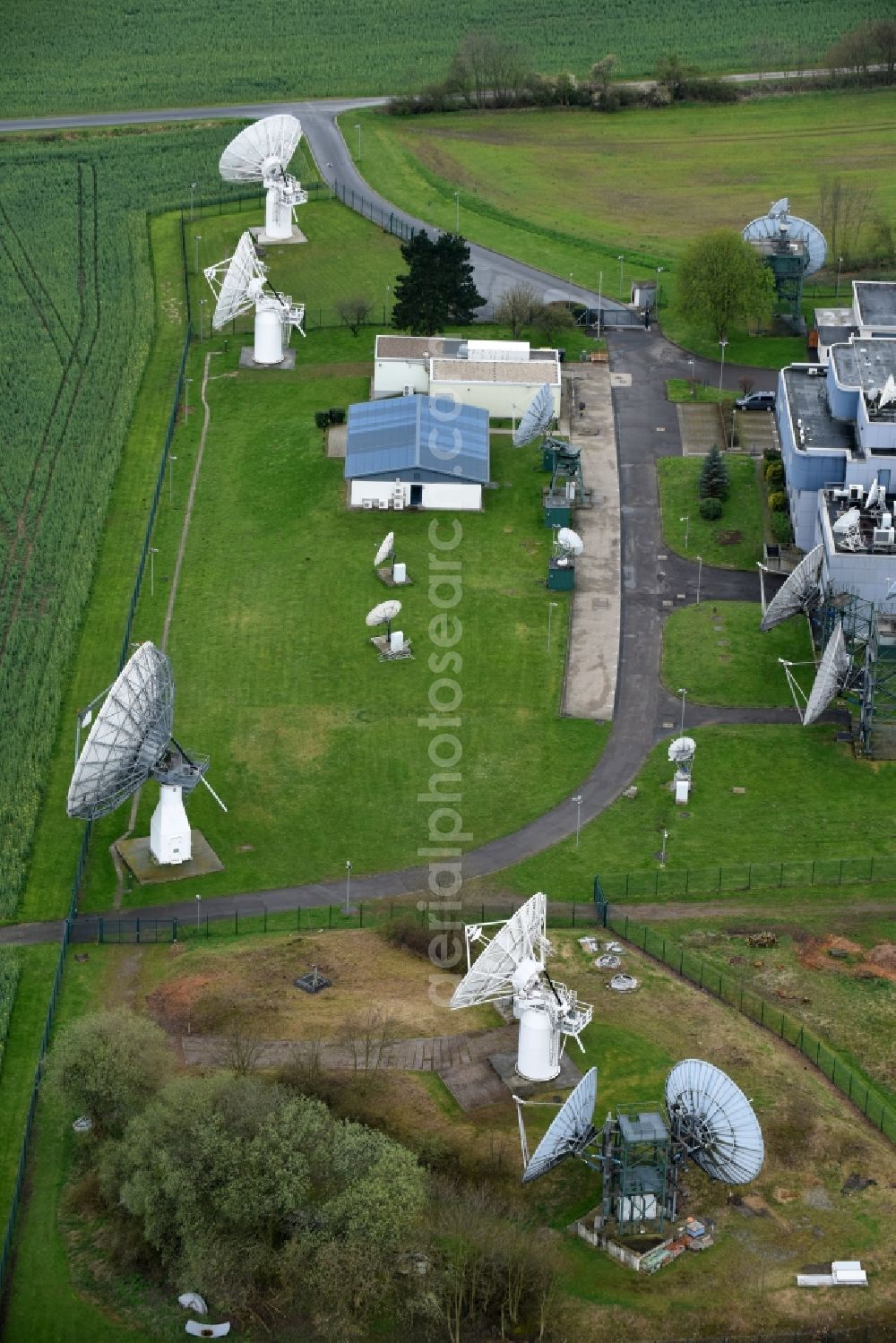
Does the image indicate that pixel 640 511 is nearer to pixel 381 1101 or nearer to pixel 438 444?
pixel 438 444

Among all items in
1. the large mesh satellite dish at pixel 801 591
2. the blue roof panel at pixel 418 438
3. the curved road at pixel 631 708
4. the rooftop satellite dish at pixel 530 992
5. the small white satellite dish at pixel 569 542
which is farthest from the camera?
the blue roof panel at pixel 418 438

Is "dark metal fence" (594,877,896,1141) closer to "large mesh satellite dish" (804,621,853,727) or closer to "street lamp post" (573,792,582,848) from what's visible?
"street lamp post" (573,792,582,848)

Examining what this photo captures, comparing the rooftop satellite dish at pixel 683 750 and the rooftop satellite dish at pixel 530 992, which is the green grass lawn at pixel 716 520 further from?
the rooftop satellite dish at pixel 530 992

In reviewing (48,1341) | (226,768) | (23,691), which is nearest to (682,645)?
(226,768)

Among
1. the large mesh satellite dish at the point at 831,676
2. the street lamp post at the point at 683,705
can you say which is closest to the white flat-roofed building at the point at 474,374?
the street lamp post at the point at 683,705

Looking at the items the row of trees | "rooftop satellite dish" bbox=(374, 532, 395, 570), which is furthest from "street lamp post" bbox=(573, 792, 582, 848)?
the row of trees

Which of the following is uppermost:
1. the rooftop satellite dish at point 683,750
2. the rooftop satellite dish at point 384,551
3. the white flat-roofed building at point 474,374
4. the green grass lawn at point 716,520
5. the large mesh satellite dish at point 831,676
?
the white flat-roofed building at point 474,374

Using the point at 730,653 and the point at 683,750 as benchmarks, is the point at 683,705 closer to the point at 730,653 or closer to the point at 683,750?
the point at 730,653

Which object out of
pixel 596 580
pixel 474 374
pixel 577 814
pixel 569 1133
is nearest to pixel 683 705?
pixel 577 814
